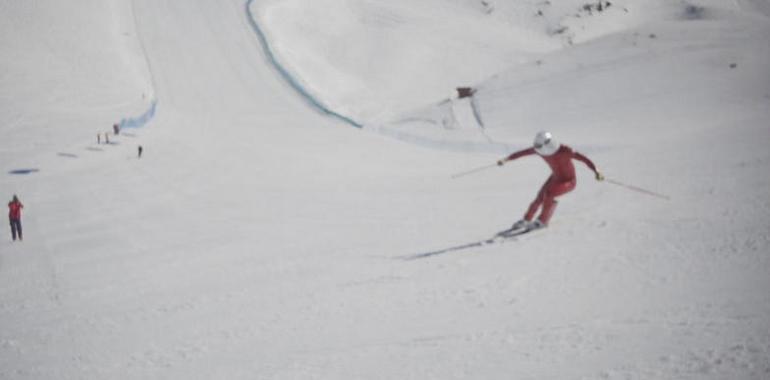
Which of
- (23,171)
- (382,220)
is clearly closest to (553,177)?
(382,220)

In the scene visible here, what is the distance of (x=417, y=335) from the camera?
4.76 m

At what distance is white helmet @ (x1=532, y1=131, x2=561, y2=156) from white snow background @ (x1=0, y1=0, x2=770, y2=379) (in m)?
1.03

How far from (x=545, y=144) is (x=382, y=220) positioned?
369cm

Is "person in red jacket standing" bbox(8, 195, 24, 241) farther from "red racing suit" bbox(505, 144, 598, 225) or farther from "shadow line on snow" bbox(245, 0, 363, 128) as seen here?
"shadow line on snow" bbox(245, 0, 363, 128)

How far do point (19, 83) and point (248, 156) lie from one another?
50.5 feet

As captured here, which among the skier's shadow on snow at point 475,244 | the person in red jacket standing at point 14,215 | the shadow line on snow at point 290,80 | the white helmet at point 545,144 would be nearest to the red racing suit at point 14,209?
the person in red jacket standing at point 14,215

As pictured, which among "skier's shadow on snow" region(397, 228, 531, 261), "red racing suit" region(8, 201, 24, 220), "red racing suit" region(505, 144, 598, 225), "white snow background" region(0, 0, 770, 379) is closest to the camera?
"white snow background" region(0, 0, 770, 379)

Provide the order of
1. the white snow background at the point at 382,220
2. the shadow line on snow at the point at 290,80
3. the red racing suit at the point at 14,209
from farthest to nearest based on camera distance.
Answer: the shadow line on snow at the point at 290,80
the red racing suit at the point at 14,209
the white snow background at the point at 382,220

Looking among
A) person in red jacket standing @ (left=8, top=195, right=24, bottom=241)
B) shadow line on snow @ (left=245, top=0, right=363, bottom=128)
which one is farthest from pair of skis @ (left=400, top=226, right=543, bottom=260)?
shadow line on snow @ (left=245, top=0, right=363, bottom=128)

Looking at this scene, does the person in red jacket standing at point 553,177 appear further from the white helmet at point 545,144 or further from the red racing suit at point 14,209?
the red racing suit at point 14,209

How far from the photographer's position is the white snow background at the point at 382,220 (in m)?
4.49

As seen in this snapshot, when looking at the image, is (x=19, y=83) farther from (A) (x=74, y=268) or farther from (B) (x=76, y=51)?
(A) (x=74, y=268)

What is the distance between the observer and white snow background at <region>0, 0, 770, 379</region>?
449cm

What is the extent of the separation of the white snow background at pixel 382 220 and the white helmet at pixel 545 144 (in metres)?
1.03
